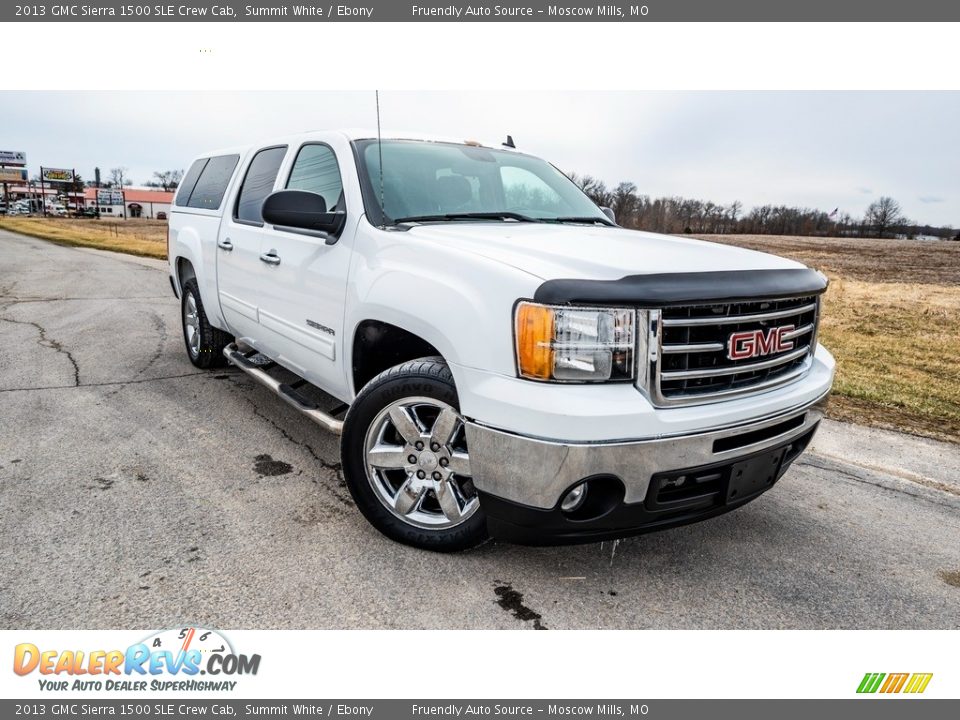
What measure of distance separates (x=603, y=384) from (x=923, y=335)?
8397 mm

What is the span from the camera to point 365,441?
295 centimetres

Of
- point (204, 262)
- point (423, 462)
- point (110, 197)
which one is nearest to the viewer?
point (423, 462)

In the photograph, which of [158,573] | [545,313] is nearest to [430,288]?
[545,313]

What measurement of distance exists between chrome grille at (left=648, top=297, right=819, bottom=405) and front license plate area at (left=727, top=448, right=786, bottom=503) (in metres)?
0.27

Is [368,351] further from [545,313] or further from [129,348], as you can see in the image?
[129,348]

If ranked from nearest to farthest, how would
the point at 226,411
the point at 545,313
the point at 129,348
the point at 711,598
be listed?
the point at 545,313
the point at 711,598
the point at 226,411
the point at 129,348

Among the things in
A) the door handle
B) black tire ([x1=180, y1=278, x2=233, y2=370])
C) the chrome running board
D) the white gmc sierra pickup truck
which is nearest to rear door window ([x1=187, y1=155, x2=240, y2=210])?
black tire ([x1=180, y1=278, x2=233, y2=370])

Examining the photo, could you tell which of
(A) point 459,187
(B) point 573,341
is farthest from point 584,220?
(B) point 573,341

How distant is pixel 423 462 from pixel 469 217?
1.36 m

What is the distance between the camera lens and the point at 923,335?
8.73m

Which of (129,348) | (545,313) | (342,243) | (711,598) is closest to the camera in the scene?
(545,313)

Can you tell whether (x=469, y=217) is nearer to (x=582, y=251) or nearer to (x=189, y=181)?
(x=582, y=251)

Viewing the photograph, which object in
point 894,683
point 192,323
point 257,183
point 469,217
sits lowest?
point 894,683

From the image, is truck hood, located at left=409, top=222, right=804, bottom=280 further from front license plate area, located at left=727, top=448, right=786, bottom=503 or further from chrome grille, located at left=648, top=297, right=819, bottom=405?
front license plate area, located at left=727, top=448, right=786, bottom=503
